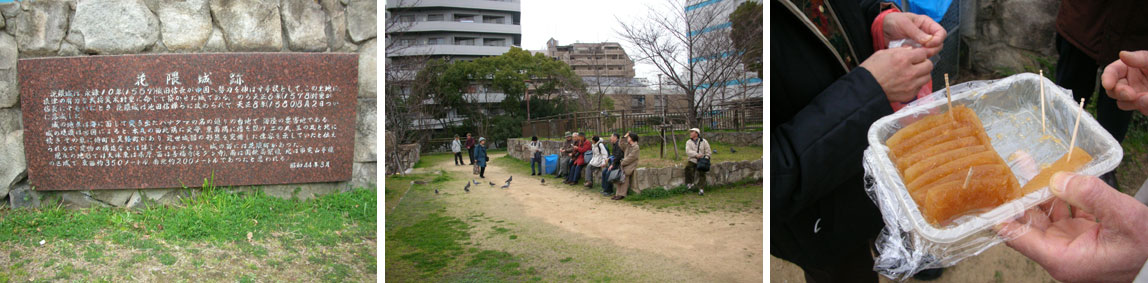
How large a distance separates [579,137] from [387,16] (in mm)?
919

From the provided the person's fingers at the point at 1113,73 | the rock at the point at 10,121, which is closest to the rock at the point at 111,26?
the rock at the point at 10,121

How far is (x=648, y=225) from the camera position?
2.41 m

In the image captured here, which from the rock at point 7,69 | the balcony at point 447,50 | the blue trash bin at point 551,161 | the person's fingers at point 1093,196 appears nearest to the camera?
the person's fingers at point 1093,196

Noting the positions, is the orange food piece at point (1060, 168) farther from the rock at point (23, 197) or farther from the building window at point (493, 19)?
the rock at point (23, 197)

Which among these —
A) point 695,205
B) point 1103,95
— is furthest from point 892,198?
point 695,205

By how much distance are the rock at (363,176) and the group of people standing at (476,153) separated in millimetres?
2290

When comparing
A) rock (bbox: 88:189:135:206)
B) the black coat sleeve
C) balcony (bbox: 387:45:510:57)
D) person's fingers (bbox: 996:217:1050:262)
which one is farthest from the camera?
rock (bbox: 88:189:135:206)

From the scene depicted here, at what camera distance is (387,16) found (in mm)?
2227

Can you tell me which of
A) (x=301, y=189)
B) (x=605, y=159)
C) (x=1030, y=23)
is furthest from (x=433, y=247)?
(x=301, y=189)

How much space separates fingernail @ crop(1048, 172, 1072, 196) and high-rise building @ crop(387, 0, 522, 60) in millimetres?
1694

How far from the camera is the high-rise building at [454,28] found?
87.9 inches

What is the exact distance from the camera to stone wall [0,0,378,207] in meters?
4.18

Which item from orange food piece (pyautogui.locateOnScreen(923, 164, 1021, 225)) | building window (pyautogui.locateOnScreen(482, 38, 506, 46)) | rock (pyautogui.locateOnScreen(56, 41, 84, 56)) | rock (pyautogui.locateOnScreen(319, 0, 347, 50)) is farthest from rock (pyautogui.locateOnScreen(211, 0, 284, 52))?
orange food piece (pyautogui.locateOnScreen(923, 164, 1021, 225))

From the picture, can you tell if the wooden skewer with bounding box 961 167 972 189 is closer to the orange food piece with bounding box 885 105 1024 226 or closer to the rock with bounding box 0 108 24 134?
the orange food piece with bounding box 885 105 1024 226
